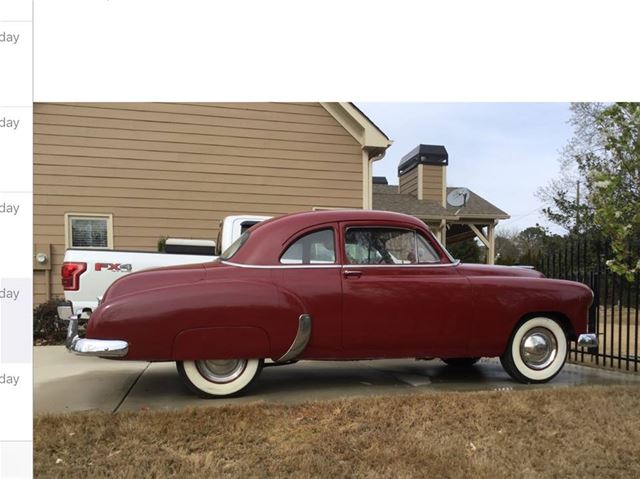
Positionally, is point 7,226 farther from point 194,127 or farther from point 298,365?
point 194,127

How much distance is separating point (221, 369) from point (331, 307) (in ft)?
3.50

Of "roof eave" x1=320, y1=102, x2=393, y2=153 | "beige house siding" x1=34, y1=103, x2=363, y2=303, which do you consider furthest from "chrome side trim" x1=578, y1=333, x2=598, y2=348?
"roof eave" x1=320, y1=102, x2=393, y2=153

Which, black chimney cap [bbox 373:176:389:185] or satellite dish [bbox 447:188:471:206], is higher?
black chimney cap [bbox 373:176:389:185]

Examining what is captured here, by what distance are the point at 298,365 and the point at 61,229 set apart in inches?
206

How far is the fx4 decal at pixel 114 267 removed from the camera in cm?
570

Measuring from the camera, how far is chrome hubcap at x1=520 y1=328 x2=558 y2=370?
14.4 ft

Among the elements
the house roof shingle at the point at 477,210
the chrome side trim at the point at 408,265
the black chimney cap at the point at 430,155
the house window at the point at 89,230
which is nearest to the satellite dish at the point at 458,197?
the house roof shingle at the point at 477,210

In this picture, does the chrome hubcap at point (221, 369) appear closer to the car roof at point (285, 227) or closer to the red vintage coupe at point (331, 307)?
the red vintage coupe at point (331, 307)

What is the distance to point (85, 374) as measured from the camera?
487cm

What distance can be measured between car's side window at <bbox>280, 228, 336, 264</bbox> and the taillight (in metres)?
3.14

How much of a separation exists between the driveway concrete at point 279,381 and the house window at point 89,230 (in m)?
2.80

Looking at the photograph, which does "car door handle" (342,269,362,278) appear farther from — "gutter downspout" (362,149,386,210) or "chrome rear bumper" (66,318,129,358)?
"gutter downspout" (362,149,386,210)

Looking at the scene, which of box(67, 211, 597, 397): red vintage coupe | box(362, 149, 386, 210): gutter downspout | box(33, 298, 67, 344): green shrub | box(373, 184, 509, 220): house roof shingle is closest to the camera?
box(67, 211, 597, 397): red vintage coupe

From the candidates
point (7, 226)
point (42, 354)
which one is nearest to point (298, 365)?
point (42, 354)
